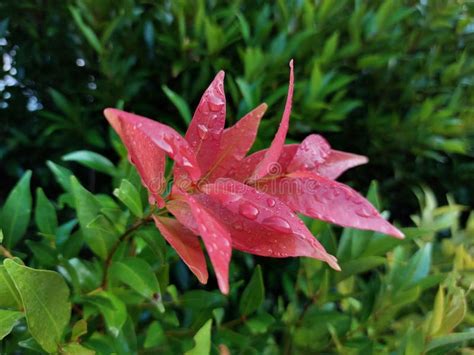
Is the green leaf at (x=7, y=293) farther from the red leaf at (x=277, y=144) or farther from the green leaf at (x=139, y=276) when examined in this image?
the red leaf at (x=277, y=144)

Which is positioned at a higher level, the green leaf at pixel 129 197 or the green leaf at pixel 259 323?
the green leaf at pixel 129 197

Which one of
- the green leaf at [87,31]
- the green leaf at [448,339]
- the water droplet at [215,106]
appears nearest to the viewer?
the water droplet at [215,106]

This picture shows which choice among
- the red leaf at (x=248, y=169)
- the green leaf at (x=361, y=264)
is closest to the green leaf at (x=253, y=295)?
the green leaf at (x=361, y=264)

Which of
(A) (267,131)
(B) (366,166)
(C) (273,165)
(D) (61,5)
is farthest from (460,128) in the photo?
(D) (61,5)

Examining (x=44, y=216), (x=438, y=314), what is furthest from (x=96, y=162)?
(x=438, y=314)

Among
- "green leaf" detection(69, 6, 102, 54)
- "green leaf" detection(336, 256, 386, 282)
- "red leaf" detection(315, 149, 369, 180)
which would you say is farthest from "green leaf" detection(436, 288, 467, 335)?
"green leaf" detection(69, 6, 102, 54)

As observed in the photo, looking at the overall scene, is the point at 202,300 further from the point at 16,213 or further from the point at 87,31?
the point at 87,31

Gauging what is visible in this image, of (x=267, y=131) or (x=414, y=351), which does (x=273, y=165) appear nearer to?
(x=414, y=351)

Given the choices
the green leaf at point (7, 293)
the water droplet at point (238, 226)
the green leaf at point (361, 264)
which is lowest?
the green leaf at point (361, 264)
